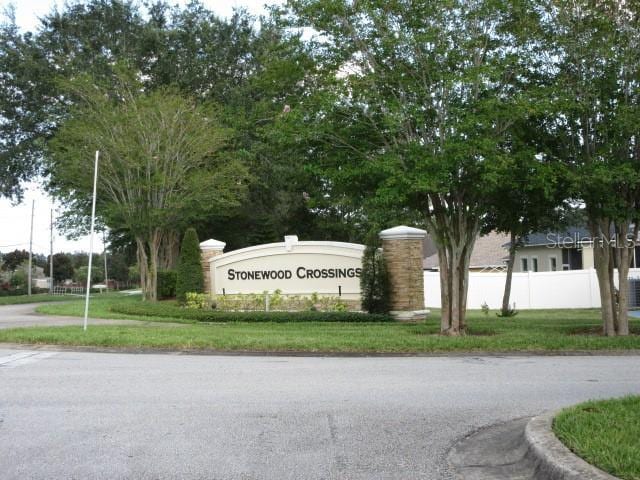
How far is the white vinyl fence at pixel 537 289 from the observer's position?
32.7 metres

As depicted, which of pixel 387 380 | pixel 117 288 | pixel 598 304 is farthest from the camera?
pixel 117 288

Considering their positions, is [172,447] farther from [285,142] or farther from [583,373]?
[285,142]

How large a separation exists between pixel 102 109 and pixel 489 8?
714 inches

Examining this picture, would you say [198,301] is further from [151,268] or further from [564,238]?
[564,238]

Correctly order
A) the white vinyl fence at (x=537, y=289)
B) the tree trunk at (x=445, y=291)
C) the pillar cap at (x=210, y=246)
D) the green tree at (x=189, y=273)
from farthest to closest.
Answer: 1. the white vinyl fence at (x=537, y=289)
2. the pillar cap at (x=210, y=246)
3. the green tree at (x=189, y=273)
4. the tree trunk at (x=445, y=291)

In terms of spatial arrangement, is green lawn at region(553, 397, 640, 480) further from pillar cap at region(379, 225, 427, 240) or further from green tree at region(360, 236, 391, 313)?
pillar cap at region(379, 225, 427, 240)

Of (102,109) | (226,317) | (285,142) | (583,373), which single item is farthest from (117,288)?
(583,373)

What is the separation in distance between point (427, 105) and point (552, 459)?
1203cm

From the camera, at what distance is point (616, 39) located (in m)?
16.8

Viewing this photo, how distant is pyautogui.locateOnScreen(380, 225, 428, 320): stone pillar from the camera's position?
23.0m

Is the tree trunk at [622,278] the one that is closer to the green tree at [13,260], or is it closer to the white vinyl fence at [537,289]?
the white vinyl fence at [537,289]

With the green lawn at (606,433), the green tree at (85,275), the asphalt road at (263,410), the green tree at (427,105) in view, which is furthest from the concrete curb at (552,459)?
the green tree at (85,275)

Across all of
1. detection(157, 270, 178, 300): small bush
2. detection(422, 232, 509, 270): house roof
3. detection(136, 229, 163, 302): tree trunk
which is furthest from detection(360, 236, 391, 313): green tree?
detection(422, 232, 509, 270): house roof

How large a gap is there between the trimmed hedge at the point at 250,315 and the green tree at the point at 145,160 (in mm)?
5579
